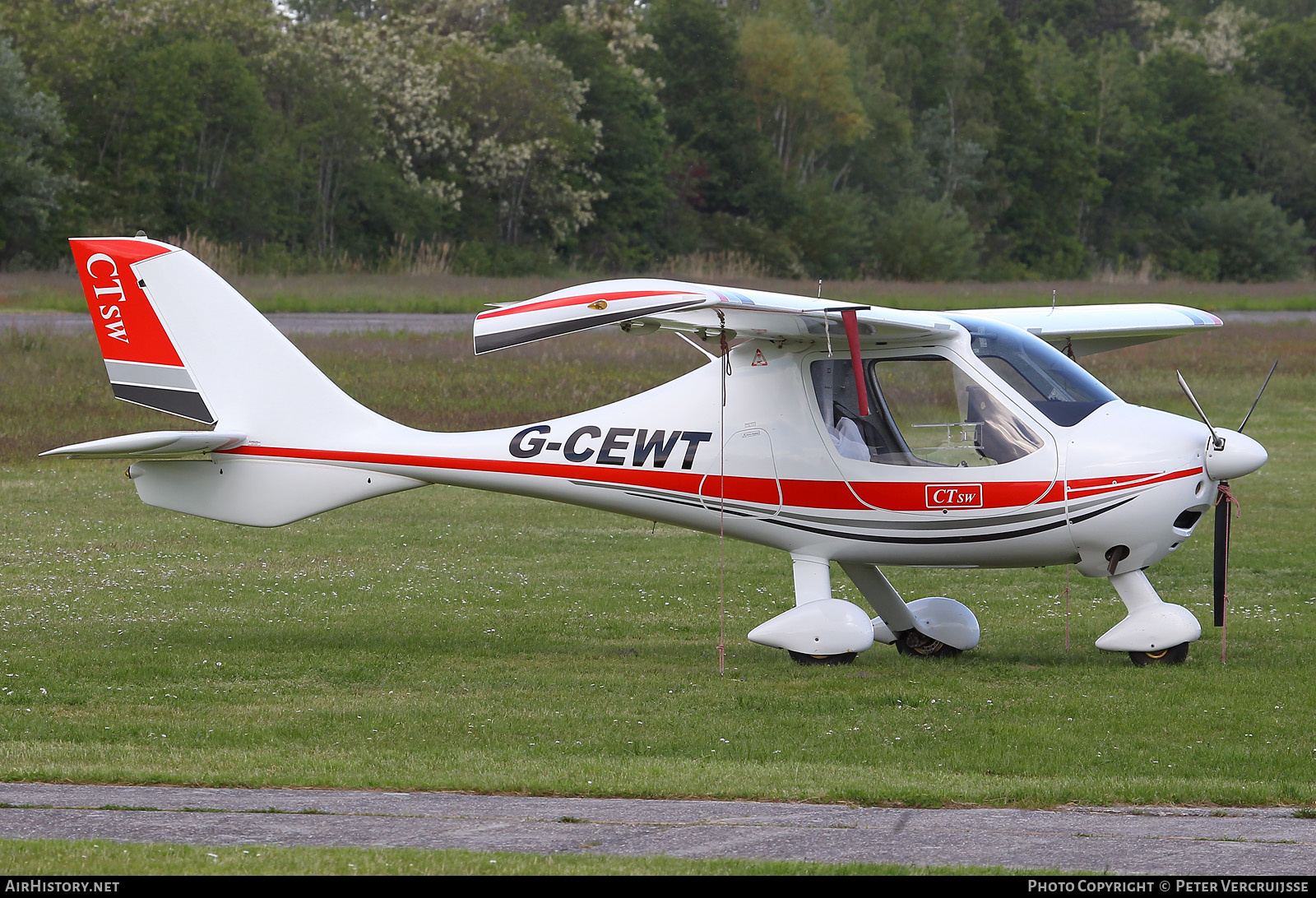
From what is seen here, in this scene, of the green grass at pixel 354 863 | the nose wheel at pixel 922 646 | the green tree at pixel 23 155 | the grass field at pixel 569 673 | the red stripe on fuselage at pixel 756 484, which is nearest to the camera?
the green grass at pixel 354 863

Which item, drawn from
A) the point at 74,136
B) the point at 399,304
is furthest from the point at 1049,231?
the point at 74,136

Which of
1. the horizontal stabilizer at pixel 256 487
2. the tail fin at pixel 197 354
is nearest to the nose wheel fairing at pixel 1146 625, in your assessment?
the horizontal stabilizer at pixel 256 487

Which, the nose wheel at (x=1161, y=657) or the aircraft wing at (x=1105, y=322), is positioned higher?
the aircraft wing at (x=1105, y=322)

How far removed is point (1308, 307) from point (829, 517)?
2003 inches

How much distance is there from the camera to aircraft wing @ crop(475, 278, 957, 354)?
9.34 meters

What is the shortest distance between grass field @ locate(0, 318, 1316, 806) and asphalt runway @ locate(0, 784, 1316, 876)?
1.12ft

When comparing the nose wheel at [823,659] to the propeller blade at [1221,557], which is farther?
the nose wheel at [823,659]

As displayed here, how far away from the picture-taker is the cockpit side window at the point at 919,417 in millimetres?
10828

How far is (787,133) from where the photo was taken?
7356 cm

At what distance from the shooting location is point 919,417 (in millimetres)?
11234

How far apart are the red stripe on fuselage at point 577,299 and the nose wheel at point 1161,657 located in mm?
4487

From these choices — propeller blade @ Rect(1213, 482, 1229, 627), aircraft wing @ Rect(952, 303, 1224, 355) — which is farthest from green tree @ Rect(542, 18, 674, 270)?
propeller blade @ Rect(1213, 482, 1229, 627)

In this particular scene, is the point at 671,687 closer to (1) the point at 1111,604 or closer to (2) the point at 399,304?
(1) the point at 1111,604

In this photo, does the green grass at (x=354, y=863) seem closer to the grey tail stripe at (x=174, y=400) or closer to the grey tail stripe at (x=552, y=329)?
the grey tail stripe at (x=552, y=329)
